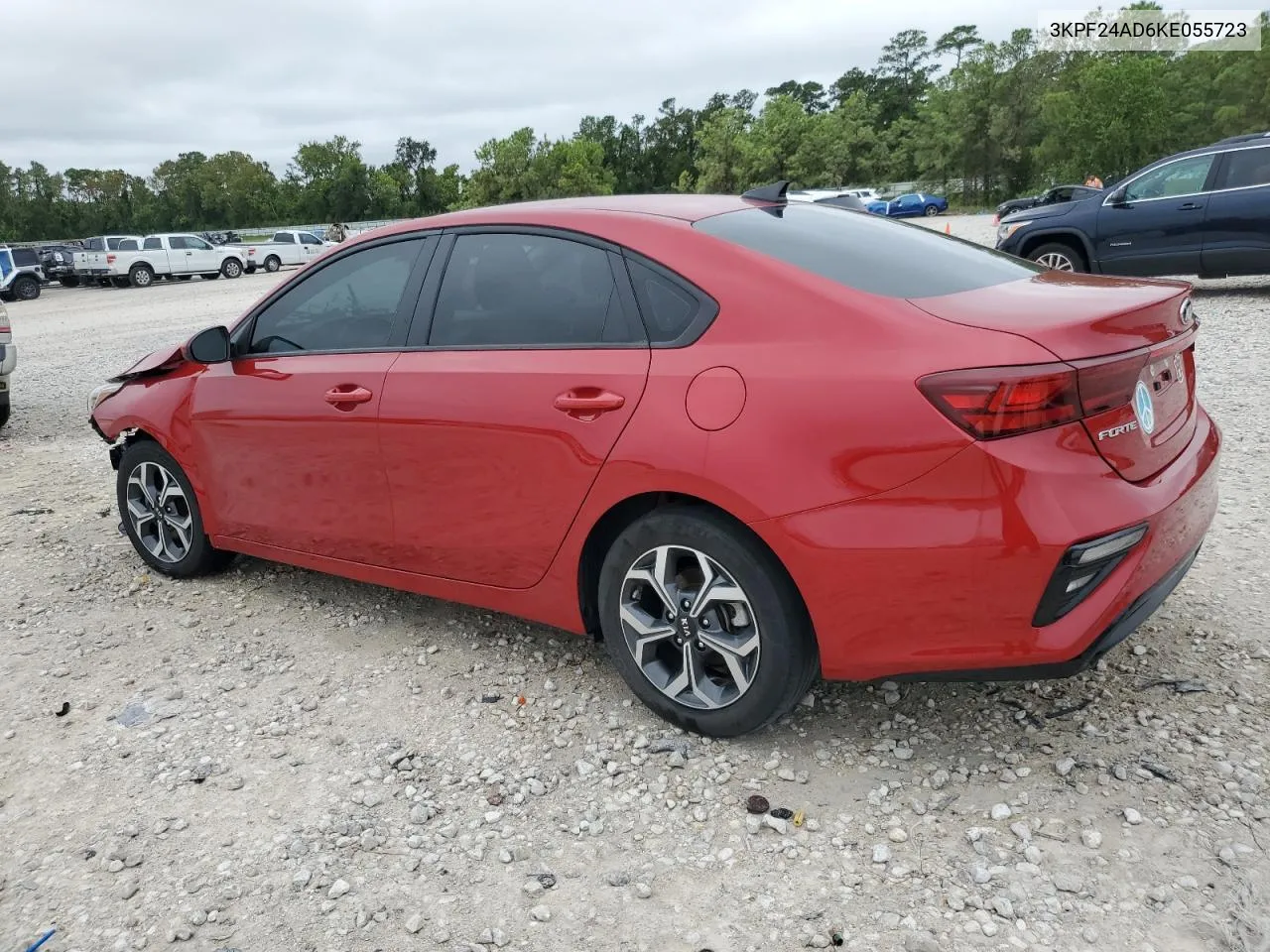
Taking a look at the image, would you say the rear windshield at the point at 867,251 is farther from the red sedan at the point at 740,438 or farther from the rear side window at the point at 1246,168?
the rear side window at the point at 1246,168

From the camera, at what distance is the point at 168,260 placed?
32.9m

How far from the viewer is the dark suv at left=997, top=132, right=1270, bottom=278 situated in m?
10.2

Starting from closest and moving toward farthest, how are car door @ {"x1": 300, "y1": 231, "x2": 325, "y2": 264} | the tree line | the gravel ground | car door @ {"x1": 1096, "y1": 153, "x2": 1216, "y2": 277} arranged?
the gravel ground → car door @ {"x1": 1096, "y1": 153, "x2": 1216, "y2": 277} → car door @ {"x1": 300, "y1": 231, "x2": 325, "y2": 264} → the tree line

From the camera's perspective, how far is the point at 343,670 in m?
3.74

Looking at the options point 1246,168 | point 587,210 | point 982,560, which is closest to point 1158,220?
point 1246,168

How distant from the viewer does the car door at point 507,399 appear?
300 cm

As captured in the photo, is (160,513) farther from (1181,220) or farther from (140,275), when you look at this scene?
(140,275)

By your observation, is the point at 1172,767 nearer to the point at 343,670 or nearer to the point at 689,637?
the point at 689,637

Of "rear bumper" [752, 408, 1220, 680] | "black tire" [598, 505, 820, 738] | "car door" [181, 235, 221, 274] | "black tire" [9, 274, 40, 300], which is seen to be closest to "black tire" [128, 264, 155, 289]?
"car door" [181, 235, 221, 274]

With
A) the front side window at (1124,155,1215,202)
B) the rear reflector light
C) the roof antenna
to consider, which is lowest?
the rear reflector light

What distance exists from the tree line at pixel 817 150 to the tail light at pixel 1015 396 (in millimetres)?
52729

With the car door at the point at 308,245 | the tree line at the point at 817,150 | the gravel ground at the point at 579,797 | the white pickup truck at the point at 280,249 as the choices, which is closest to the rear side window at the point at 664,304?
the gravel ground at the point at 579,797

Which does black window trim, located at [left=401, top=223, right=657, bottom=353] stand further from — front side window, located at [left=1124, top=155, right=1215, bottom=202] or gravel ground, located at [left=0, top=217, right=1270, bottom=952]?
front side window, located at [left=1124, top=155, right=1215, bottom=202]

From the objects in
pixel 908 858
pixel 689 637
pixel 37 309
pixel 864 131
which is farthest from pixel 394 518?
pixel 864 131
